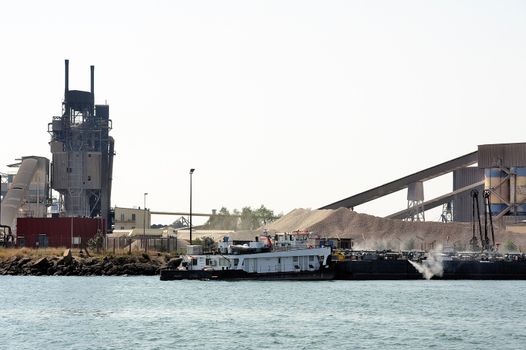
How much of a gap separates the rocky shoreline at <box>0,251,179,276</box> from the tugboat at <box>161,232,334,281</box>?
1287cm

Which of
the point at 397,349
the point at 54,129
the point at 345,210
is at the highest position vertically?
the point at 54,129

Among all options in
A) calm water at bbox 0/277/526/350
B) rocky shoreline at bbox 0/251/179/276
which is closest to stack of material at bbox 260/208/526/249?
rocky shoreline at bbox 0/251/179/276

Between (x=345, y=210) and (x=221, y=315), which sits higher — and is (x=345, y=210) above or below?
above

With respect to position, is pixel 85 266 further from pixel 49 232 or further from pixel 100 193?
pixel 100 193

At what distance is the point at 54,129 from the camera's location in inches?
7662

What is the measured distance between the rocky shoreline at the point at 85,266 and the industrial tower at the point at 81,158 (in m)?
52.5

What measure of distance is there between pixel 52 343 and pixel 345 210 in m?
137

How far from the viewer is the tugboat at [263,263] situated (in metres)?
120

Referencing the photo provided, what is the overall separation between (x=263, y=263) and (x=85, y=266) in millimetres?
25281

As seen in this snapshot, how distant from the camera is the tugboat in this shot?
392ft

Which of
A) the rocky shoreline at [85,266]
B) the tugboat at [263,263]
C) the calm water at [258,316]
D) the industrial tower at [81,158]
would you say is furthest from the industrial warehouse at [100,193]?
the calm water at [258,316]

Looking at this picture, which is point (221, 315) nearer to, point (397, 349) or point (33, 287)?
point (397, 349)

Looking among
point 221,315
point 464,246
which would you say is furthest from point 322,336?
point 464,246

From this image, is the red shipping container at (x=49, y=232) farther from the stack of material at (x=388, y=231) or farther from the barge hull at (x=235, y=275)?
the stack of material at (x=388, y=231)
